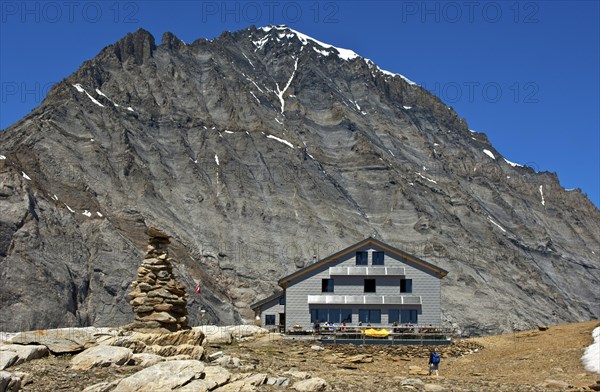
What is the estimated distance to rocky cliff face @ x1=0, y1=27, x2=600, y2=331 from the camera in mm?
114688

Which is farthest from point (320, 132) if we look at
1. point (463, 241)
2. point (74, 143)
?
point (74, 143)

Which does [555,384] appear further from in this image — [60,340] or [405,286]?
[405,286]

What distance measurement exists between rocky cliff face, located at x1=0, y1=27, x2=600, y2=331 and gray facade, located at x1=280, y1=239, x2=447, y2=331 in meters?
56.3

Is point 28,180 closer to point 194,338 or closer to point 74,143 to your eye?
point 74,143

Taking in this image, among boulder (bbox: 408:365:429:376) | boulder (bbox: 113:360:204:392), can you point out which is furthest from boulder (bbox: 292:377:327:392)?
boulder (bbox: 408:365:429:376)

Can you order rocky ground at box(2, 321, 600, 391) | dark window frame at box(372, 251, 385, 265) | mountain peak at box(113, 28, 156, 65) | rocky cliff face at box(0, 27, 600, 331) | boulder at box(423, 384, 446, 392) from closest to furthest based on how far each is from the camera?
rocky ground at box(2, 321, 600, 391) < boulder at box(423, 384, 446, 392) < dark window frame at box(372, 251, 385, 265) < rocky cliff face at box(0, 27, 600, 331) < mountain peak at box(113, 28, 156, 65)

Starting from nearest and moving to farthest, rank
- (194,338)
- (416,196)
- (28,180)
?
(194,338)
(28,180)
(416,196)

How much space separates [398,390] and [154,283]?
13.5 metres

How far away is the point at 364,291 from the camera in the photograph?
56.8m

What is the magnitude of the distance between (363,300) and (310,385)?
35959 mm

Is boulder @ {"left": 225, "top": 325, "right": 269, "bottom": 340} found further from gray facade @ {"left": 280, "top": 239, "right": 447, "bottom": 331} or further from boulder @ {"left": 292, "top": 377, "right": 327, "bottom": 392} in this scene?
boulder @ {"left": 292, "top": 377, "right": 327, "bottom": 392}

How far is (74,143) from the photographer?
482ft

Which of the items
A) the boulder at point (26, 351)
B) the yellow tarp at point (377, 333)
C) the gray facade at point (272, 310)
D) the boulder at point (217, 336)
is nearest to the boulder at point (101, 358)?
the boulder at point (26, 351)

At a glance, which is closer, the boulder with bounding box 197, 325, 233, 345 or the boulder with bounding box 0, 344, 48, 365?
the boulder with bounding box 0, 344, 48, 365
